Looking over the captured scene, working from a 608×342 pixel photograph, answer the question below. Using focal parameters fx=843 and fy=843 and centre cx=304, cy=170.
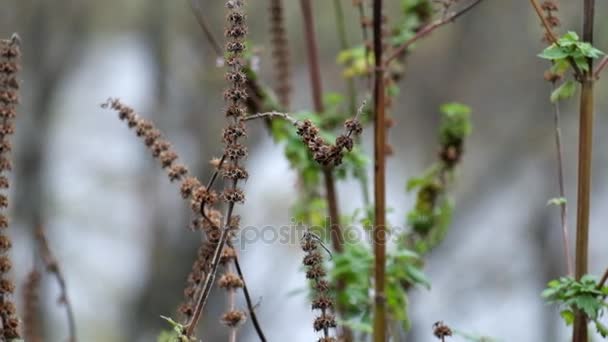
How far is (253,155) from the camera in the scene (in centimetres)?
473

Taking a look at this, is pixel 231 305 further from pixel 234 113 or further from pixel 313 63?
pixel 313 63

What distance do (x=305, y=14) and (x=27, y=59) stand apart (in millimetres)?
3274

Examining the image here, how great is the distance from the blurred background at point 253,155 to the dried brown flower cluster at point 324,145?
3.59m

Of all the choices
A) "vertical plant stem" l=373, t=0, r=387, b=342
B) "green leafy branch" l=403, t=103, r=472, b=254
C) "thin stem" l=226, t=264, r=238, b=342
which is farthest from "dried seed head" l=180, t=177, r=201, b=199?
"green leafy branch" l=403, t=103, r=472, b=254

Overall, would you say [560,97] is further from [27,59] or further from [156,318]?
[27,59]

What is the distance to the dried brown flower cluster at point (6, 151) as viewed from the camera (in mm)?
1050

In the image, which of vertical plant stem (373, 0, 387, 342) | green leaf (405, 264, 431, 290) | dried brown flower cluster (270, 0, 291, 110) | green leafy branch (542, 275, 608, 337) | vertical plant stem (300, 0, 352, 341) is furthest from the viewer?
dried brown flower cluster (270, 0, 291, 110)

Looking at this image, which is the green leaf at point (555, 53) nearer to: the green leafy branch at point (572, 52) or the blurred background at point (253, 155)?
the green leafy branch at point (572, 52)

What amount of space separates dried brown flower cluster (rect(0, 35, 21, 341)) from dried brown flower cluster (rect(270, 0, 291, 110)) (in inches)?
35.5

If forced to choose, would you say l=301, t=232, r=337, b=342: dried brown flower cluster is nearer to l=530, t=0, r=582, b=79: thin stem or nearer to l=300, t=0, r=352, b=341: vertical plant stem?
l=530, t=0, r=582, b=79: thin stem

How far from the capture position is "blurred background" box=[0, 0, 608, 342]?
187 inches

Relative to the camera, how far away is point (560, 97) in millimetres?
1287

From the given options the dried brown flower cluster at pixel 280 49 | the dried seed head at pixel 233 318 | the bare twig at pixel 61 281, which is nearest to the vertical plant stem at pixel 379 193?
the dried seed head at pixel 233 318

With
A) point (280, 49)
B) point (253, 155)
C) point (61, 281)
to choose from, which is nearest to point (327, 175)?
point (280, 49)
